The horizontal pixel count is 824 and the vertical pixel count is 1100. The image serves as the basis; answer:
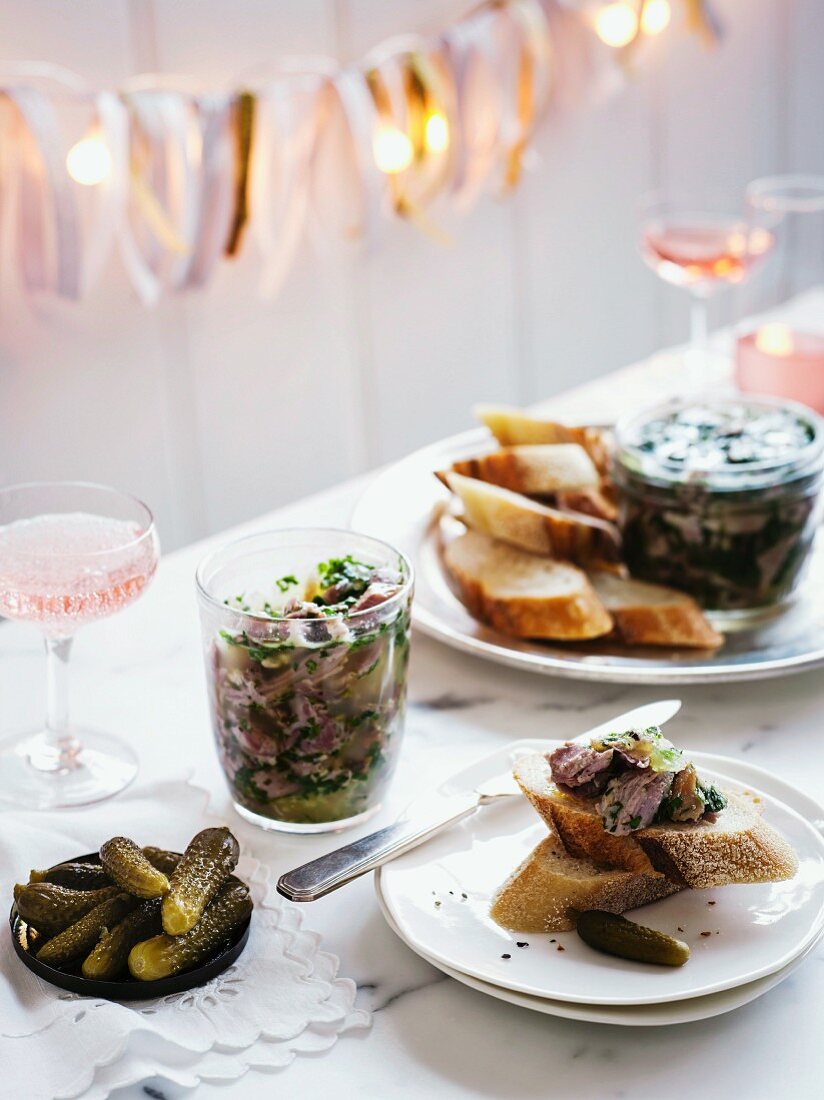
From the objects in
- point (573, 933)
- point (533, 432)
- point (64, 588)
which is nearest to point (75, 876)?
point (64, 588)

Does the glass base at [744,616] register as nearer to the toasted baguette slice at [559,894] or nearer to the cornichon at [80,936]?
the toasted baguette slice at [559,894]

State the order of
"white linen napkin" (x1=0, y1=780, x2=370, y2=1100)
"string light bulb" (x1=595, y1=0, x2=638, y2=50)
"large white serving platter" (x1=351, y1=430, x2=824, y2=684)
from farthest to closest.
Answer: "string light bulb" (x1=595, y1=0, x2=638, y2=50) → "large white serving platter" (x1=351, y1=430, x2=824, y2=684) → "white linen napkin" (x1=0, y1=780, x2=370, y2=1100)

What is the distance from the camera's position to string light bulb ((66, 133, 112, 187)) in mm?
2002

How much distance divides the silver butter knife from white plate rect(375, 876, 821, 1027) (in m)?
0.11

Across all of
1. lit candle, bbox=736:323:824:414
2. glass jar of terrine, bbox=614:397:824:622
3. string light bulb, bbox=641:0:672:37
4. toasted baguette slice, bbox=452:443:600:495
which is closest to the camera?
glass jar of terrine, bbox=614:397:824:622

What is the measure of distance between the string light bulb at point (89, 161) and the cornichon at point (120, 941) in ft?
4.47

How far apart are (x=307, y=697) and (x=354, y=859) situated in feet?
0.44

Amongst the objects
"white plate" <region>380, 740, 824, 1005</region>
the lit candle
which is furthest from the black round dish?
the lit candle

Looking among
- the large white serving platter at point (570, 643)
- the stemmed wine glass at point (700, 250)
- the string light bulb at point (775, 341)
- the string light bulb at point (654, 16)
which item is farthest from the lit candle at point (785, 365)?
the string light bulb at point (654, 16)

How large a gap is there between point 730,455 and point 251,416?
4.95 ft

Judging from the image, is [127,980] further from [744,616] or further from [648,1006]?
[744,616]

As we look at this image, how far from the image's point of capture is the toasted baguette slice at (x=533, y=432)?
63.9 inches

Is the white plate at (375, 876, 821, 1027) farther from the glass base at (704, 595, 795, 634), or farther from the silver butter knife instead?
the glass base at (704, 595, 795, 634)

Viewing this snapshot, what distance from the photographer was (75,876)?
0.96m
